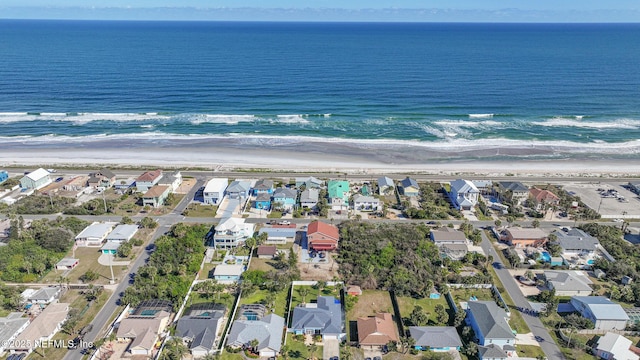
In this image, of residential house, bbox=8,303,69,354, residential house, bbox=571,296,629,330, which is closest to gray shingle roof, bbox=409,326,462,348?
residential house, bbox=571,296,629,330

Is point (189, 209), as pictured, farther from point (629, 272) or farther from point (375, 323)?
point (629, 272)

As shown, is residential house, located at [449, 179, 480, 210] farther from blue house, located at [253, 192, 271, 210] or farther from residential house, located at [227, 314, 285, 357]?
residential house, located at [227, 314, 285, 357]

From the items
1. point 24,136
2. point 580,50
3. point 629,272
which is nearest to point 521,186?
point 629,272

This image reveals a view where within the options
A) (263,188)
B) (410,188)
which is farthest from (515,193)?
(263,188)

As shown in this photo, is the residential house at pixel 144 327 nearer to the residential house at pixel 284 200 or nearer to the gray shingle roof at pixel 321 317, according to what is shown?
the gray shingle roof at pixel 321 317

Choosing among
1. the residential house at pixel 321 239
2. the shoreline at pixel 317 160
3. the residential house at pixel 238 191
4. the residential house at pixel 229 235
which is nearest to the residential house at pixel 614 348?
the residential house at pixel 321 239

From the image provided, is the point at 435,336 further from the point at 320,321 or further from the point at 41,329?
the point at 41,329
